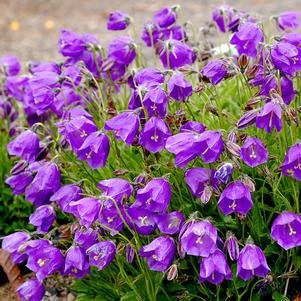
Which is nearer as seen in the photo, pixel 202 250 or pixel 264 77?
pixel 202 250

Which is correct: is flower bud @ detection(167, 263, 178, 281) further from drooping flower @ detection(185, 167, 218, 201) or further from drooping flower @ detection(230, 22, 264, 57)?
drooping flower @ detection(230, 22, 264, 57)

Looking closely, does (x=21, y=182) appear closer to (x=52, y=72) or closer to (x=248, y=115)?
(x=52, y=72)

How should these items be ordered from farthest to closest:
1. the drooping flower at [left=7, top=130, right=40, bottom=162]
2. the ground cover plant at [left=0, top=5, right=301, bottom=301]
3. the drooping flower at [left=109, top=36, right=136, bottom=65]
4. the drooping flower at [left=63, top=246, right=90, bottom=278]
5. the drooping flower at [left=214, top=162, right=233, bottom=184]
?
the drooping flower at [left=109, top=36, right=136, bottom=65] → the drooping flower at [left=7, top=130, right=40, bottom=162] → the drooping flower at [left=63, top=246, right=90, bottom=278] → the ground cover plant at [left=0, top=5, right=301, bottom=301] → the drooping flower at [left=214, top=162, right=233, bottom=184]

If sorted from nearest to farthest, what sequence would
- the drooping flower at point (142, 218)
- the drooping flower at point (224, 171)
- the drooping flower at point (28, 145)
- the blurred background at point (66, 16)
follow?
the drooping flower at point (224, 171)
the drooping flower at point (142, 218)
the drooping flower at point (28, 145)
the blurred background at point (66, 16)

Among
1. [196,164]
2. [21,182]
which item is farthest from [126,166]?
[21,182]

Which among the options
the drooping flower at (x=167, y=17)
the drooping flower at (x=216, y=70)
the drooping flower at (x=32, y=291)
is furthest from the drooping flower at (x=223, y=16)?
the drooping flower at (x=32, y=291)

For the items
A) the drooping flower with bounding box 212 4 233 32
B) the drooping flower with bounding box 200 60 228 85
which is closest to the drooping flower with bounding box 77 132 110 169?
the drooping flower with bounding box 200 60 228 85

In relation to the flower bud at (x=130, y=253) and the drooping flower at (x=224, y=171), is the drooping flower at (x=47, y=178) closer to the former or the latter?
the flower bud at (x=130, y=253)
